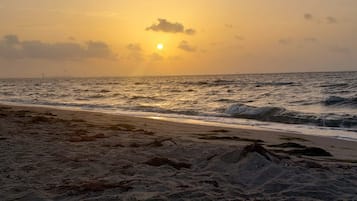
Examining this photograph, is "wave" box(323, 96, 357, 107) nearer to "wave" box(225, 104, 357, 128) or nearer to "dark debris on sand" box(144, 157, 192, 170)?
"wave" box(225, 104, 357, 128)

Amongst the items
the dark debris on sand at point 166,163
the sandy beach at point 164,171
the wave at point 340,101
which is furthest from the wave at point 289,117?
the dark debris on sand at point 166,163

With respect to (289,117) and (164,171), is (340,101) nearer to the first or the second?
(289,117)

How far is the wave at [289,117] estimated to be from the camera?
15.9 metres

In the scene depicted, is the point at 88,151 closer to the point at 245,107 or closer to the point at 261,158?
the point at 261,158

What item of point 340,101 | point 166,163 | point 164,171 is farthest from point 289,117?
point 164,171

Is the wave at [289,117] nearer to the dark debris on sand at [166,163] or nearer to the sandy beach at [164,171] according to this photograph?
the sandy beach at [164,171]

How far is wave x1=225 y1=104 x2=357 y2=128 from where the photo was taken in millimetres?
15875

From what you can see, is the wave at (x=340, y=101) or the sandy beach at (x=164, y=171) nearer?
the sandy beach at (x=164, y=171)

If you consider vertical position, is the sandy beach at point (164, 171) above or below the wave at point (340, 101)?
above

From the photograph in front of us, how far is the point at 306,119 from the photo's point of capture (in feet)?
55.7

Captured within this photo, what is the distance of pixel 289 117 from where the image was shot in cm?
1788

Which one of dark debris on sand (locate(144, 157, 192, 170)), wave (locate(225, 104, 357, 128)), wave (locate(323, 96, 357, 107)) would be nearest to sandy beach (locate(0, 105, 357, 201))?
dark debris on sand (locate(144, 157, 192, 170))

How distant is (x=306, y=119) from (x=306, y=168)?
11.5 metres

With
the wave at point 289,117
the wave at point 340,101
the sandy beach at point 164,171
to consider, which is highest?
the sandy beach at point 164,171
